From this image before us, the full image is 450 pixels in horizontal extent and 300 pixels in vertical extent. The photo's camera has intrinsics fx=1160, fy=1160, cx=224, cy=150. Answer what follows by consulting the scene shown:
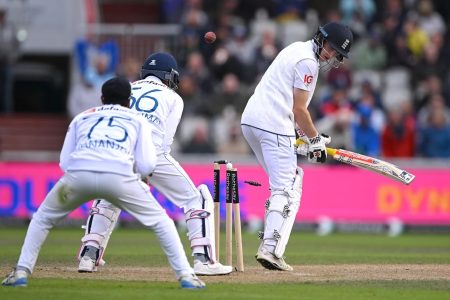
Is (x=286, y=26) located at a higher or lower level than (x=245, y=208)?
higher

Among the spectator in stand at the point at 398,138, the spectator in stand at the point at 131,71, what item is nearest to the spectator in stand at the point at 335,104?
the spectator in stand at the point at 398,138

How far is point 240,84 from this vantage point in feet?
71.9

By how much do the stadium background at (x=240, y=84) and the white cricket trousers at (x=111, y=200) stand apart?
403 inches

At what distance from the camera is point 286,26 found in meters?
23.0

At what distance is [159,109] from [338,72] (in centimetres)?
1178

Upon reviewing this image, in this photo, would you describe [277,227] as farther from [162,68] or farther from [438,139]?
[438,139]

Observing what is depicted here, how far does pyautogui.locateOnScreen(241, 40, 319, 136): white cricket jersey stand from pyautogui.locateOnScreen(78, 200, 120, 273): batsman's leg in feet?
5.38

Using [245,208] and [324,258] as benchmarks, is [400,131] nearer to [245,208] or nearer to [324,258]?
[245,208]

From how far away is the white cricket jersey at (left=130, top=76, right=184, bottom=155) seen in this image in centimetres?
1084

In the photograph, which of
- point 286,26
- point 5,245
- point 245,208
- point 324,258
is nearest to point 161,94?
point 324,258

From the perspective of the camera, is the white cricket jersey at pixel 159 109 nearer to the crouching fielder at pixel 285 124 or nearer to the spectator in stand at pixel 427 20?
the crouching fielder at pixel 285 124

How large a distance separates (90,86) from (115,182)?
12046 millimetres

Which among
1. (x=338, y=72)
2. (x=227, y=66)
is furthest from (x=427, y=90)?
(x=227, y=66)

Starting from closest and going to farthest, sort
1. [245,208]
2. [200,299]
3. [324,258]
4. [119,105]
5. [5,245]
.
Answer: [200,299] → [119,105] → [324,258] → [5,245] → [245,208]
